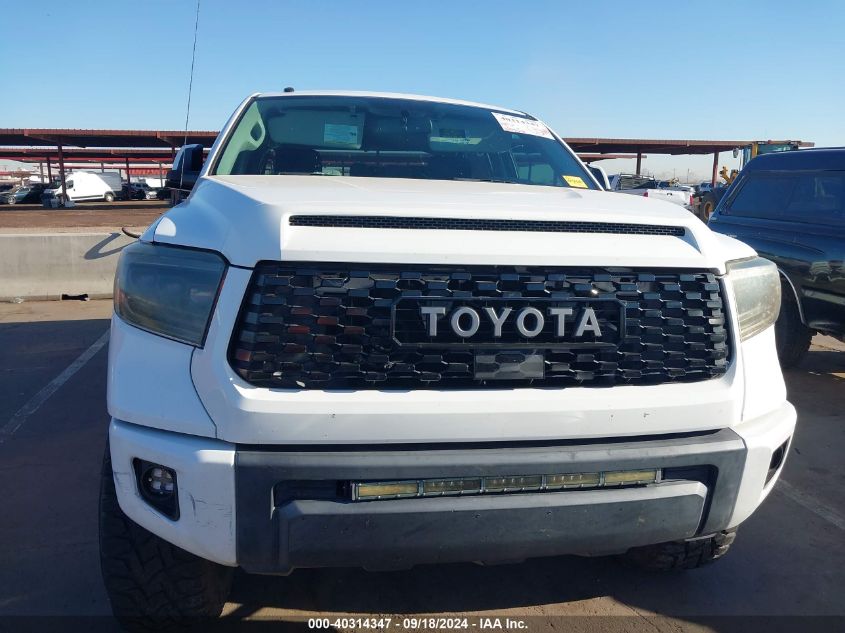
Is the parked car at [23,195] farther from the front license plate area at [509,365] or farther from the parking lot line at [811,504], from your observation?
the front license plate area at [509,365]

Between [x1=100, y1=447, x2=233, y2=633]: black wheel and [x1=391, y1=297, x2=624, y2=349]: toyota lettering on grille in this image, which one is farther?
[x1=100, y1=447, x2=233, y2=633]: black wheel

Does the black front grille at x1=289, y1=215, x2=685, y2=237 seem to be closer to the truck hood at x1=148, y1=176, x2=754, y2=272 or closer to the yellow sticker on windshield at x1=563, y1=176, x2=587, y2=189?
the truck hood at x1=148, y1=176, x2=754, y2=272

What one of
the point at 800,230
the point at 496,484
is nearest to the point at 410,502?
the point at 496,484

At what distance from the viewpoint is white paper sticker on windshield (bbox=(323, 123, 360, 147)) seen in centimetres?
348

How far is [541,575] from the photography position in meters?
2.80

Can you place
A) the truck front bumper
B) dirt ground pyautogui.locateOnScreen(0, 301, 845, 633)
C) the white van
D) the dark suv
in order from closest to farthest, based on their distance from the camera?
the truck front bumper < dirt ground pyautogui.locateOnScreen(0, 301, 845, 633) < the dark suv < the white van

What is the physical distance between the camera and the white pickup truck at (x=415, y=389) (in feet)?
5.94

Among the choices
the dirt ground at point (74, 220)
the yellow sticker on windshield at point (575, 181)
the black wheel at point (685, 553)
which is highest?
the yellow sticker on windshield at point (575, 181)

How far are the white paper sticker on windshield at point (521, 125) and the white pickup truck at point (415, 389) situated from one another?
1.68 m

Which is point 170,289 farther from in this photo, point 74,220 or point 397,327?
point 74,220

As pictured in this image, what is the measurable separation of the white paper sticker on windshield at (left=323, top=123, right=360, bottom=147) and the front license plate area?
6.33 feet

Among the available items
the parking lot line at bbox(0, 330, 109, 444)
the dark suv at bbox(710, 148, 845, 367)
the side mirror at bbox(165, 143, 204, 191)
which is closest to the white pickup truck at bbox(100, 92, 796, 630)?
the side mirror at bbox(165, 143, 204, 191)

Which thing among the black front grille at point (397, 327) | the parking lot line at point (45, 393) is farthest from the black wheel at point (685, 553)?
the parking lot line at point (45, 393)

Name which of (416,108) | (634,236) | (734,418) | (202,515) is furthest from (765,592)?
(416,108)
